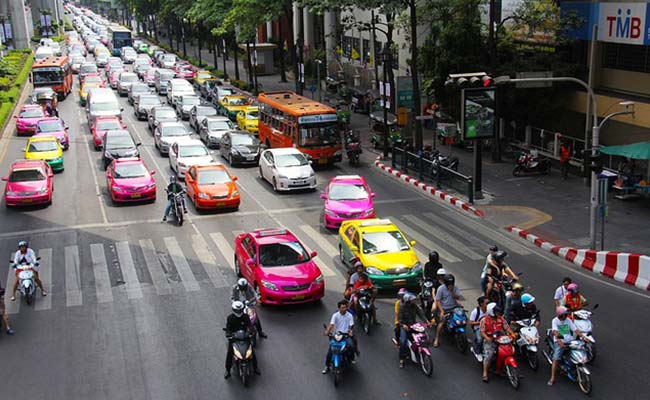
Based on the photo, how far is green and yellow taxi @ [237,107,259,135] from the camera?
150 feet

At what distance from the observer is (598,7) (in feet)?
103

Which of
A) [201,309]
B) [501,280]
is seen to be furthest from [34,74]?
[501,280]

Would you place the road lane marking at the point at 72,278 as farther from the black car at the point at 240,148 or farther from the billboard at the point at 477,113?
the billboard at the point at 477,113

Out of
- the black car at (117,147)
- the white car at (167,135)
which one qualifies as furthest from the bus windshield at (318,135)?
the black car at (117,147)

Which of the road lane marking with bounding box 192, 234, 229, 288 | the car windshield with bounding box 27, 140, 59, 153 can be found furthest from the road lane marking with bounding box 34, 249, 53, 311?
the car windshield with bounding box 27, 140, 59, 153

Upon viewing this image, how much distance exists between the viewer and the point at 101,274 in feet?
72.1

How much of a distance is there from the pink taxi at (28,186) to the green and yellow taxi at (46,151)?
4.92 meters

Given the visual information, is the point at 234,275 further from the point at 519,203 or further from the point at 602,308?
the point at 519,203

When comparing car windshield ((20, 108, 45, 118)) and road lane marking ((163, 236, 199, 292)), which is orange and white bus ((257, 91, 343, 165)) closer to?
road lane marking ((163, 236, 199, 292))

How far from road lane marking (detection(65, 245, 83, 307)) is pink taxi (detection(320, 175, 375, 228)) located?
26.6ft

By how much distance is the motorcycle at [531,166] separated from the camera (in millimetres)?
33094

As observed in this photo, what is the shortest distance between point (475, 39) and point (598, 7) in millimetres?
6599

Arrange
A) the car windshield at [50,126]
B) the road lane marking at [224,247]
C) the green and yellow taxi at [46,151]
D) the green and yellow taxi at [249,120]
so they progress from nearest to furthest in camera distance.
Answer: the road lane marking at [224,247], the green and yellow taxi at [46,151], the car windshield at [50,126], the green and yellow taxi at [249,120]

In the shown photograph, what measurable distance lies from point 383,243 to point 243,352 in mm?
7007
